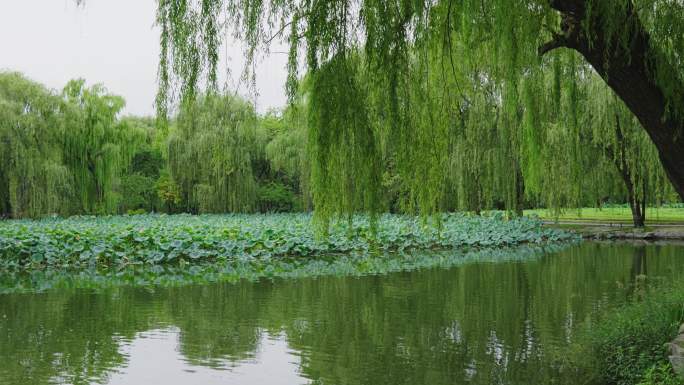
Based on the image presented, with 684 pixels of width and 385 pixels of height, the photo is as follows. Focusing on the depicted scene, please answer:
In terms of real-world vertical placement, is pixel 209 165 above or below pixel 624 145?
above

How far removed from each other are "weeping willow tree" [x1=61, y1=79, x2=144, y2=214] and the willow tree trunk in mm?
17490

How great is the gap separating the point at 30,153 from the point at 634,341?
1556cm

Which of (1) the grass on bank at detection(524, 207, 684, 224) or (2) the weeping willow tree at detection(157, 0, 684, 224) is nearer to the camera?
(2) the weeping willow tree at detection(157, 0, 684, 224)

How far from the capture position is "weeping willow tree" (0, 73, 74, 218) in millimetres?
16344

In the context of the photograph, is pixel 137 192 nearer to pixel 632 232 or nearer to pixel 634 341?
pixel 632 232

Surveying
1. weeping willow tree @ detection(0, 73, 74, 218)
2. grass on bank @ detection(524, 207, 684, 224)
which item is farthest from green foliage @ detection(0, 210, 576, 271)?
grass on bank @ detection(524, 207, 684, 224)

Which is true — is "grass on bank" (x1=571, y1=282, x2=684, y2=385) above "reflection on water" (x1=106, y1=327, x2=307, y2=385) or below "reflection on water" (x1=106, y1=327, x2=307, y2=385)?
above

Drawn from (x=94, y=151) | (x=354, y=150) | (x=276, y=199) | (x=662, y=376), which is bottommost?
(x=662, y=376)

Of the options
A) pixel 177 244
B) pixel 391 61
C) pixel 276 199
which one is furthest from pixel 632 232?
pixel 391 61

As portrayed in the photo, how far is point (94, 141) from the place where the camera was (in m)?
19.0

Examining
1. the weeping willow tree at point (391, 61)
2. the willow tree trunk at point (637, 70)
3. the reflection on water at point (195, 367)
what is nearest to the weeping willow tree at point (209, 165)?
the reflection on water at point (195, 367)

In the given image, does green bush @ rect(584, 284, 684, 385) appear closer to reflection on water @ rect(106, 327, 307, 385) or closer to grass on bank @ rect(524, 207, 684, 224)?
reflection on water @ rect(106, 327, 307, 385)

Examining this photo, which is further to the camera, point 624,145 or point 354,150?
point 624,145

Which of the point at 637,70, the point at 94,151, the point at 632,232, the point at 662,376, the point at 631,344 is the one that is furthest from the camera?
the point at 94,151
